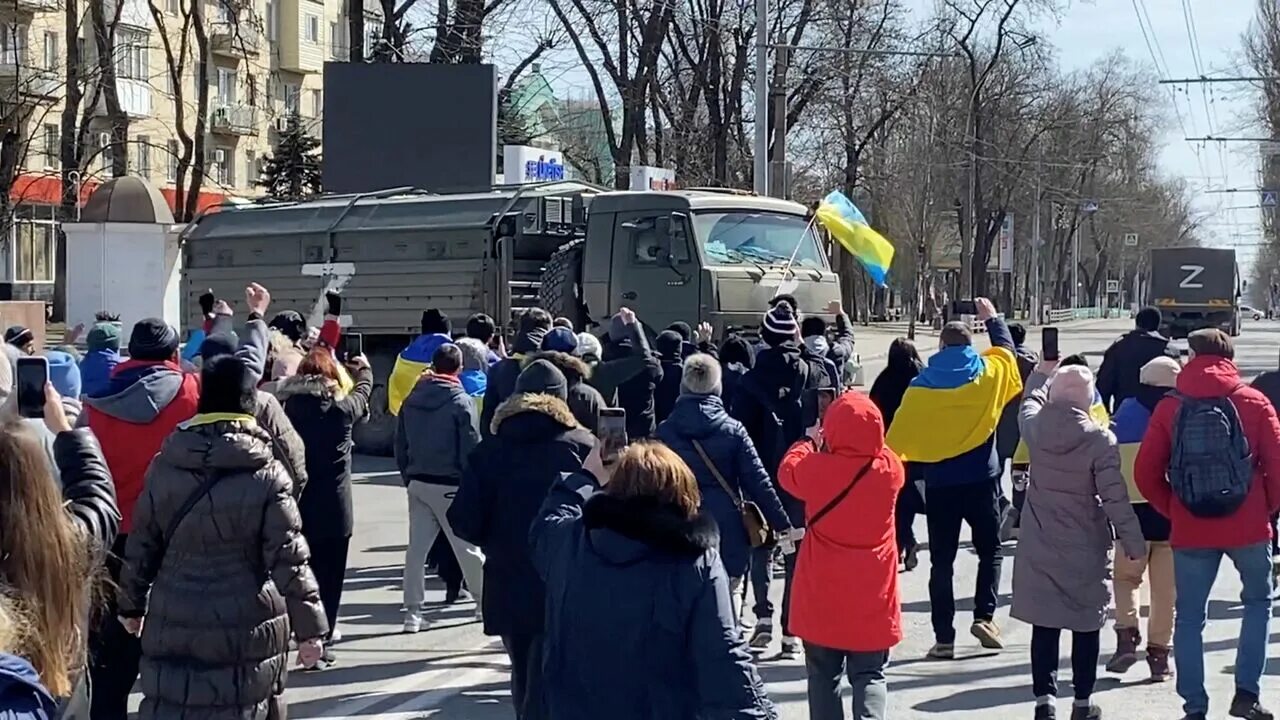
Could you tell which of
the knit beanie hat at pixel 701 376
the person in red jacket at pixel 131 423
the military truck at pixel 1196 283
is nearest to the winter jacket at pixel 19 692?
the person in red jacket at pixel 131 423

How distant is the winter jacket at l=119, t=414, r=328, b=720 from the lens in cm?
538

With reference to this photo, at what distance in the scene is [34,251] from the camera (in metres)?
54.9

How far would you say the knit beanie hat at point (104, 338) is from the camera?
838cm

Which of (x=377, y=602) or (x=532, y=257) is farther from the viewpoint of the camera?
(x=532, y=257)

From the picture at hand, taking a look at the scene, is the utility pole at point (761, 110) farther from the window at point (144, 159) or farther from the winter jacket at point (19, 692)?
the window at point (144, 159)

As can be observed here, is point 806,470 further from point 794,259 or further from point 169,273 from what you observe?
point 169,273


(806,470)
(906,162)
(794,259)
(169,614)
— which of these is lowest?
(169,614)

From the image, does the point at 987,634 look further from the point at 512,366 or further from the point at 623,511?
the point at 623,511

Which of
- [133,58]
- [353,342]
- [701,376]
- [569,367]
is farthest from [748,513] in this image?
[133,58]

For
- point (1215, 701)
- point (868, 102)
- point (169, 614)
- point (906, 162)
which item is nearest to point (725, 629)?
point (169, 614)

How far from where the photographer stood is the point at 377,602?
34.7ft

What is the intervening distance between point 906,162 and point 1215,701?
53511mm

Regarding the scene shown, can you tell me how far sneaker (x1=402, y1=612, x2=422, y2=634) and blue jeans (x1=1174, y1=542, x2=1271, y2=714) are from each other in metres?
4.47

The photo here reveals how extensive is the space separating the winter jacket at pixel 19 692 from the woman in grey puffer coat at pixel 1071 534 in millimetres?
5578
